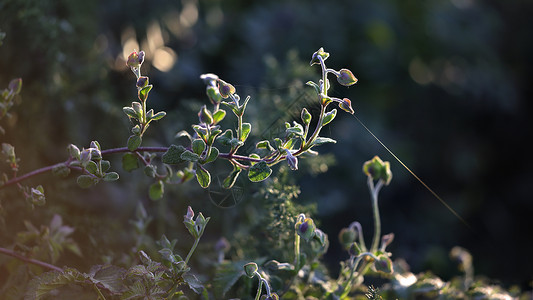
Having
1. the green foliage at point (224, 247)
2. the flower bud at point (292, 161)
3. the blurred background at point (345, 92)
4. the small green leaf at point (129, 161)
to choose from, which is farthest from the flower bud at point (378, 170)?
the small green leaf at point (129, 161)

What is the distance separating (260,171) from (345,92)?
1.11m

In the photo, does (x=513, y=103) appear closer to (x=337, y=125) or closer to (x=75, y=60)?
(x=337, y=125)

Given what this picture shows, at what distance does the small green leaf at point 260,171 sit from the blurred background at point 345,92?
0.63ft

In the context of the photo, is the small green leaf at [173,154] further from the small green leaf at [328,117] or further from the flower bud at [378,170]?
the flower bud at [378,170]

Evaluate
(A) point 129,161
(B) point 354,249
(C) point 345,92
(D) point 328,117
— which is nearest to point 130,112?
(A) point 129,161

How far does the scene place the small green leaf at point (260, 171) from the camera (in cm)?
56

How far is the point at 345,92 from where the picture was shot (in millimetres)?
1621

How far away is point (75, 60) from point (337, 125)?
92 cm

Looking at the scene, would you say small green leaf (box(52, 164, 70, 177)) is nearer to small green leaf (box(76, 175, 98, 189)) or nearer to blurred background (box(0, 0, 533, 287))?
small green leaf (box(76, 175, 98, 189))

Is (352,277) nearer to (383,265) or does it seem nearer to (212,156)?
(383,265)

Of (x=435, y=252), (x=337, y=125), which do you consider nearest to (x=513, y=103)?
(x=337, y=125)

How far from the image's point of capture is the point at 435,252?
4.04 feet

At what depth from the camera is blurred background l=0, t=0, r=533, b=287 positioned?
992mm

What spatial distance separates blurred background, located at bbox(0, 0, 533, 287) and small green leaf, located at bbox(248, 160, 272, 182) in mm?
192
